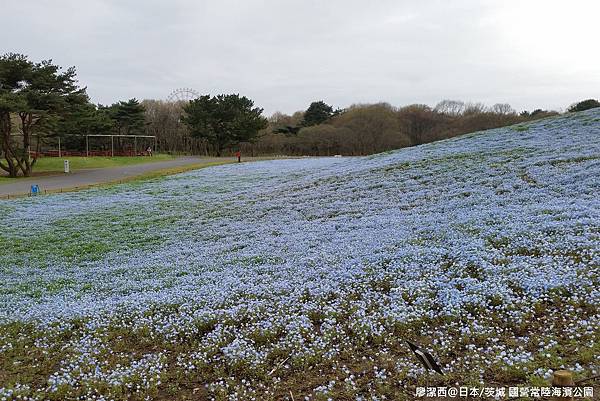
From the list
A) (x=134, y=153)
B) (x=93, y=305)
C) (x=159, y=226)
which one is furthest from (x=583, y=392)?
(x=134, y=153)

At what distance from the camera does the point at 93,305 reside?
24.3 feet

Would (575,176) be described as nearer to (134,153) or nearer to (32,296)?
(32,296)

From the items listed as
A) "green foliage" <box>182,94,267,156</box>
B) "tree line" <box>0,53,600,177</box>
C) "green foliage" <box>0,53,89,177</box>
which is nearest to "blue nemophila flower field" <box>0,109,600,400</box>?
"green foliage" <box>0,53,89,177</box>

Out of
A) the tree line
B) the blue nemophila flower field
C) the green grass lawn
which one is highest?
the tree line

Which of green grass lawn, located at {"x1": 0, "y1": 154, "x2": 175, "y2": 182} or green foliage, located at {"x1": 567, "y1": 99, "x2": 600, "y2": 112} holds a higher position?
green foliage, located at {"x1": 567, "y1": 99, "x2": 600, "y2": 112}

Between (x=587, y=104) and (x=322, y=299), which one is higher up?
(x=587, y=104)

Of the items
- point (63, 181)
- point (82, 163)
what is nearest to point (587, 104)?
point (63, 181)

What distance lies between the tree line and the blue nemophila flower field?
3075cm

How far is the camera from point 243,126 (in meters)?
61.6

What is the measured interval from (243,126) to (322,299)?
187 ft

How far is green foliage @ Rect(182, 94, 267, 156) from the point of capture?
6172 centimetres

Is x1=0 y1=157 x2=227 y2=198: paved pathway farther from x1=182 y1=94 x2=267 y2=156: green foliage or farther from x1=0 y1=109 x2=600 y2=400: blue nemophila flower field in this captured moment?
x1=182 y1=94 x2=267 y2=156: green foliage

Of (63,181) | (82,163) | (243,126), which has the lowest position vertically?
(63,181)

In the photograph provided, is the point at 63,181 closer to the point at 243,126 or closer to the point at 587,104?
the point at 243,126
